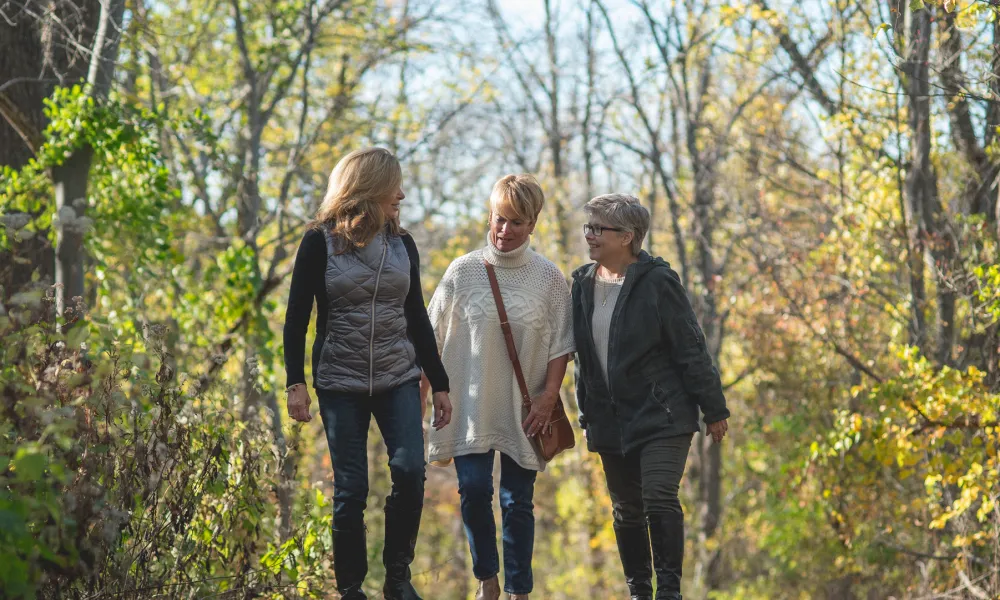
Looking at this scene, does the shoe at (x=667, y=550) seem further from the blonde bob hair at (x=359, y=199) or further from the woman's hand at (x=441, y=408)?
the blonde bob hair at (x=359, y=199)

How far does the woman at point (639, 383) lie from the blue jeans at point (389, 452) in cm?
96

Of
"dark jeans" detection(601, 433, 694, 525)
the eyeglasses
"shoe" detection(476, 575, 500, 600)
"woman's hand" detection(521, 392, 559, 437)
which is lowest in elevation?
"shoe" detection(476, 575, 500, 600)

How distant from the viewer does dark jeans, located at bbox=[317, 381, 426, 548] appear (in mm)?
4656

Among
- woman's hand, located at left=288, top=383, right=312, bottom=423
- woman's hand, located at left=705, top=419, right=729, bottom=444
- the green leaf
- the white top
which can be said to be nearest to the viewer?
the green leaf

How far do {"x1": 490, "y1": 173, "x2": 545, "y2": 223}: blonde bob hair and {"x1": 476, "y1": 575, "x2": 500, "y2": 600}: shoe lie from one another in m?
1.66

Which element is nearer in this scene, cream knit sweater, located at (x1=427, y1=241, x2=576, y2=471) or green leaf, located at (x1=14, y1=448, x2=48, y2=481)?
green leaf, located at (x1=14, y1=448, x2=48, y2=481)

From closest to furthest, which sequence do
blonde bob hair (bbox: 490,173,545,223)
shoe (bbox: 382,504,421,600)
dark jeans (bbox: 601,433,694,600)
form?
shoe (bbox: 382,504,421,600) < dark jeans (bbox: 601,433,694,600) < blonde bob hair (bbox: 490,173,545,223)

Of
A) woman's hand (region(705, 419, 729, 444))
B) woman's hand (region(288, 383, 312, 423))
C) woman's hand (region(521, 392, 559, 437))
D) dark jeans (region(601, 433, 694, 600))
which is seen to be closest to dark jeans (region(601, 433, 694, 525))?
dark jeans (region(601, 433, 694, 600))

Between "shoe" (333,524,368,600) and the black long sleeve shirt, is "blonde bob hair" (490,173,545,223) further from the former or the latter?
"shoe" (333,524,368,600)

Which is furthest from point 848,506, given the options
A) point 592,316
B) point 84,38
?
point 84,38

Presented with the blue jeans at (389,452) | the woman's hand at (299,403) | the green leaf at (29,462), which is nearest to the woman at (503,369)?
the blue jeans at (389,452)

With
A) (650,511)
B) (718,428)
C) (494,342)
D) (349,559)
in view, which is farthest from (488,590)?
(718,428)

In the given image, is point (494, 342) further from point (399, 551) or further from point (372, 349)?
point (399, 551)

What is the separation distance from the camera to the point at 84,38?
885cm
